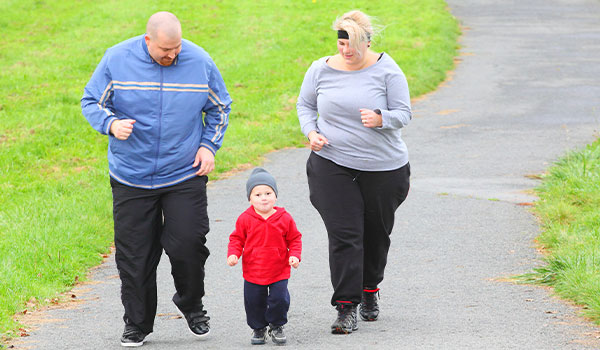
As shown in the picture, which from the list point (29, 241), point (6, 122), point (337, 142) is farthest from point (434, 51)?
point (337, 142)

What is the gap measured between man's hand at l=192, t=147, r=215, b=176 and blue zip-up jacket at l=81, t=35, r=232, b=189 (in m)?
0.03

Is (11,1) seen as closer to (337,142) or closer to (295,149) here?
(295,149)

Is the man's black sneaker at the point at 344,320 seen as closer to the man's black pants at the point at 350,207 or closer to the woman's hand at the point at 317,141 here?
the man's black pants at the point at 350,207

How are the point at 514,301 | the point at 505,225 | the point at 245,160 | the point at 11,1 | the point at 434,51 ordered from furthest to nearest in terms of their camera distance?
the point at 11,1 < the point at 434,51 < the point at 245,160 < the point at 505,225 < the point at 514,301

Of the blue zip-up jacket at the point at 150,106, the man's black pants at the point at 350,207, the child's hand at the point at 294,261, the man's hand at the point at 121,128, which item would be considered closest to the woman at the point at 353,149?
the man's black pants at the point at 350,207

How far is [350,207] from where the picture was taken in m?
5.55

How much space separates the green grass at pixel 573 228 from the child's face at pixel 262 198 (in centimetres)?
208

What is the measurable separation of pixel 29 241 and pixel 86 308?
157 centimetres

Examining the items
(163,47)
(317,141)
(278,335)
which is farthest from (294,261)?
(163,47)

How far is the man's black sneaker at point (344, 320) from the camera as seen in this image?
5512 millimetres

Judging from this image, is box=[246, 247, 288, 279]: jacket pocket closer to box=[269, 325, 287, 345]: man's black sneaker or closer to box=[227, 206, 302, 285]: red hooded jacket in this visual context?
box=[227, 206, 302, 285]: red hooded jacket

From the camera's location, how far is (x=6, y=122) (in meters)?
13.7

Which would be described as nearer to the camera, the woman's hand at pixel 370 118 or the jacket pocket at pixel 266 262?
the jacket pocket at pixel 266 262

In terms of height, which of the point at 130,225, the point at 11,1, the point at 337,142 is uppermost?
the point at 337,142
